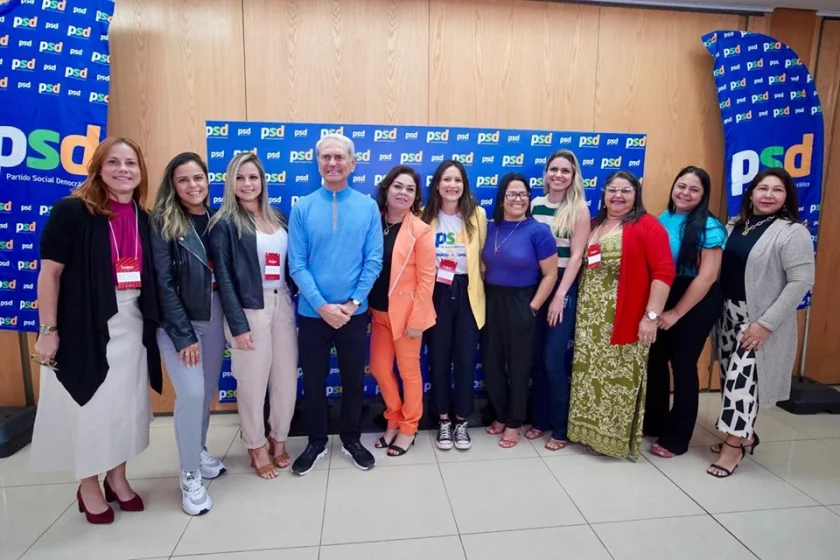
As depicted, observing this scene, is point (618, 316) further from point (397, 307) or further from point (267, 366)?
point (267, 366)

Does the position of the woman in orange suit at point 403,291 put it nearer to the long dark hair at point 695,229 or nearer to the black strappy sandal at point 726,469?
the long dark hair at point 695,229

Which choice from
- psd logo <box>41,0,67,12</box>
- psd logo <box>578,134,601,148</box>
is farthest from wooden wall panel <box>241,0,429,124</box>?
psd logo <box>578,134,601,148</box>

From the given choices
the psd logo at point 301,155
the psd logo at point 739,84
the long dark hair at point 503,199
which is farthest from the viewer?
the psd logo at point 739,84

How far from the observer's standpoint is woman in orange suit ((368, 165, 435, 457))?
2.56m

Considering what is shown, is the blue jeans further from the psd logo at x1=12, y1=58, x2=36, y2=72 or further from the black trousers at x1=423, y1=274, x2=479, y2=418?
the psd logo at x1=12, y1=58, x2=36, y2=72

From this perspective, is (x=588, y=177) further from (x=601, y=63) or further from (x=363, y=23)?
(x=363, y=23)

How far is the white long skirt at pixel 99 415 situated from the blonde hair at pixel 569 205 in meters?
2.22

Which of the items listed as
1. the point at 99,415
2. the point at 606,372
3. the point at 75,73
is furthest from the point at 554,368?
the point at 75,73

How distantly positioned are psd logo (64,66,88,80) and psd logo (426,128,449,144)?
211 cm

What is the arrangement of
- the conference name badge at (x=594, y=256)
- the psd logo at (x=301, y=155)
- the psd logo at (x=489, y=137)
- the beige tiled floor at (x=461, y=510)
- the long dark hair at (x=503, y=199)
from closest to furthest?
the beige tiled floor at (x=461, y=510)
the conference name badge at (x=594, y=256)
the long dark hair at (x=503, y=199)
the psd logo at (x=301, y=155)
the psd logo at (x=489, y=137)

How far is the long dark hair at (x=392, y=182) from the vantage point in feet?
8.47

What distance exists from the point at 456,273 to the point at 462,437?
1.02 meters

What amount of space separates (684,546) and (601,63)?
3041 mm

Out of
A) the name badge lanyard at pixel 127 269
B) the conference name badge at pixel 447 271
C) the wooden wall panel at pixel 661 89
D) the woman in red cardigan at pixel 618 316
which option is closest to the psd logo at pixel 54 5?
the name badge lanyard at pixel 127 269
